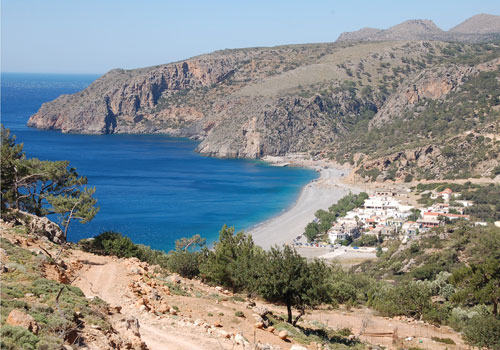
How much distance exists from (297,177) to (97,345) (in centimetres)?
10324

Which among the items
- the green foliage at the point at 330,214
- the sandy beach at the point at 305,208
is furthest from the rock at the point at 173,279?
the green foliage at the point at 330,214

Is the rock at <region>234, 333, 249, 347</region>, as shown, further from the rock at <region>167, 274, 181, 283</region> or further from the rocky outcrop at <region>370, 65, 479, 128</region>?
the rocky outcrop at <region>370, 65, 479, 128</region>

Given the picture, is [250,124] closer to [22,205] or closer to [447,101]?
[447,101]

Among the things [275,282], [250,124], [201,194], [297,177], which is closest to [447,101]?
[297,177]

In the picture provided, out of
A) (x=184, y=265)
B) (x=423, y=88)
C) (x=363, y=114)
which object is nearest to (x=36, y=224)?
(x=184, y=265)

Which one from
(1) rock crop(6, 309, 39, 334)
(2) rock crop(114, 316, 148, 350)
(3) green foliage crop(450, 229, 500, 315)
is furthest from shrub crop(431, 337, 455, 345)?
(1) rock crop(6, 309, 39, 334)

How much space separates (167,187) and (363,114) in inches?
3293

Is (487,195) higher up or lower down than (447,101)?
lower down

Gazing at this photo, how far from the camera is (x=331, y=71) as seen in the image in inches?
6993

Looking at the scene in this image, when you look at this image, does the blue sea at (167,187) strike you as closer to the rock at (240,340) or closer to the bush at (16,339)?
the rock at (240,340)

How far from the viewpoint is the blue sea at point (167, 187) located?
71875mm

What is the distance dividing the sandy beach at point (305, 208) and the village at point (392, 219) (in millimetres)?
3393

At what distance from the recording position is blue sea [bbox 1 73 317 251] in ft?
236

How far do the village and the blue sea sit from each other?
12.8m
